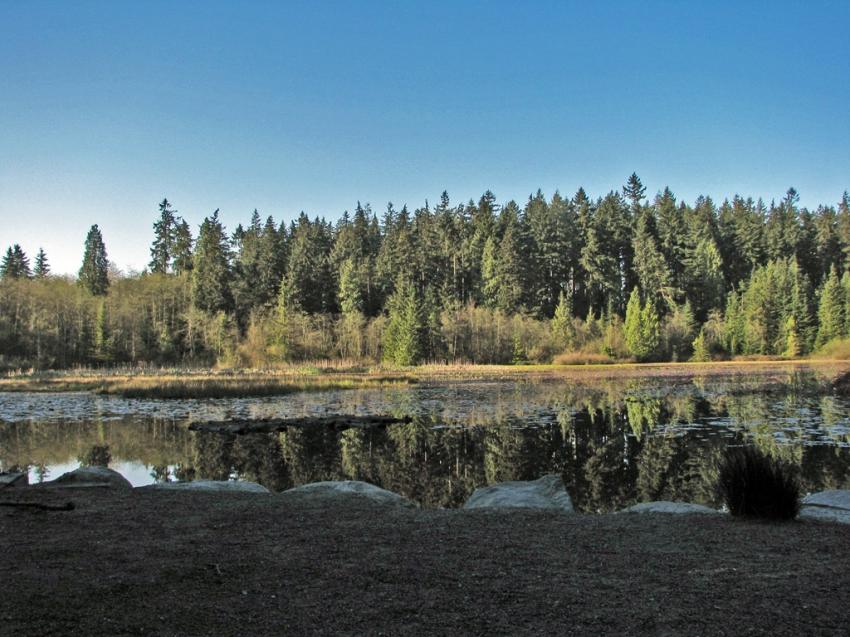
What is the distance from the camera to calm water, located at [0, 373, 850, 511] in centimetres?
1085

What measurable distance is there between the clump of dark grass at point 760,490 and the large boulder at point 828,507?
409mm

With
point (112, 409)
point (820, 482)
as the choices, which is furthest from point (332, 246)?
point (820, 482)

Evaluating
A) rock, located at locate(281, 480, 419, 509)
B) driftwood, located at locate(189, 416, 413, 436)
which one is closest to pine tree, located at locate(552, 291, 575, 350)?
driftwood, located at locate(189, 416, 413, 436)

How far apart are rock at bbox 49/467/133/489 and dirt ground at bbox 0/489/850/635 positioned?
76.9 inches

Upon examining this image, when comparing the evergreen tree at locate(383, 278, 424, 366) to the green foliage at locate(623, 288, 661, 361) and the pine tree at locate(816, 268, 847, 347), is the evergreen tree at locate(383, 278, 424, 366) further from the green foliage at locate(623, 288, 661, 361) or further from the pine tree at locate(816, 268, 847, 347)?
the pine tree at locate(816, 268, 847, 347)

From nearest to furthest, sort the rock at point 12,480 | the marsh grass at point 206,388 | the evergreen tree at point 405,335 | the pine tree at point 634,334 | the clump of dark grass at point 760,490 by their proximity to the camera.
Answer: the clump of dark grass at point 760,490 < the rock at point 12,480 < the marsh grass at point 206,388 < the evergreen tree at point 405,335 < the pine tree at point 634,334

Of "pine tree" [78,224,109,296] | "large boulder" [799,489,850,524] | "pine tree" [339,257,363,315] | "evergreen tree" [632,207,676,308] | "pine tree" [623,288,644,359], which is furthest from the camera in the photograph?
"pine tree" [78,224,109,296]

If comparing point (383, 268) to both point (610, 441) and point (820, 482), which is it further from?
point (820, 482)

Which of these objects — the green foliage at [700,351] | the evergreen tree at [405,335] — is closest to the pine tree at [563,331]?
the green foliage at [700,351]

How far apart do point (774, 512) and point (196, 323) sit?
62.1 metres

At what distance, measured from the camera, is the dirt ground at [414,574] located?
12.1 ft

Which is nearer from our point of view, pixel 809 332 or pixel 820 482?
pixel 820 482

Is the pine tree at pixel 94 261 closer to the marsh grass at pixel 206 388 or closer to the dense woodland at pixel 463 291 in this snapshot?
the dense woodland at pixel 463 291

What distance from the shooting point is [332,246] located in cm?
8406
